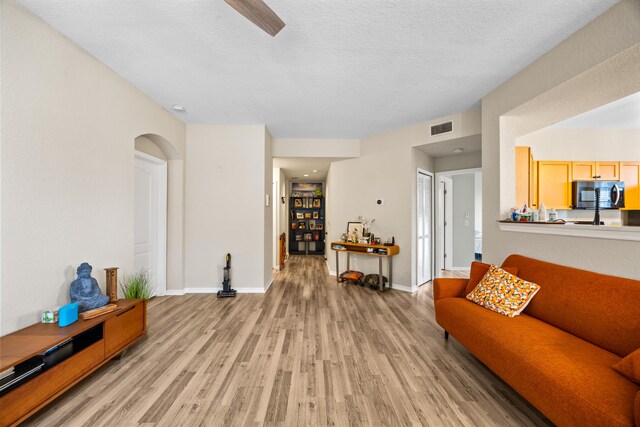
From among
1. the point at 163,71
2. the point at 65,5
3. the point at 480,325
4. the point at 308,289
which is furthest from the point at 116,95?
the point at 480,325

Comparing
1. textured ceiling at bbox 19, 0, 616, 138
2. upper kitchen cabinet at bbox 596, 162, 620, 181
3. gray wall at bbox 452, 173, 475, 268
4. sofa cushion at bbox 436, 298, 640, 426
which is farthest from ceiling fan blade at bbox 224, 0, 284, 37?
gray wall at bbox 452, 173, 475, 268

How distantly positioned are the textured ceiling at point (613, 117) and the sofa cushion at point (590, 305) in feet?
8.22

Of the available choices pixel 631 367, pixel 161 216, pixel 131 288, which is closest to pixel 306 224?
pixel 161 216

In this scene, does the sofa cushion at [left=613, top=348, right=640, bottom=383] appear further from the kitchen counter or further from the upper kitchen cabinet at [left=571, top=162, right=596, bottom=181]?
the upper kitchen cabinet at [left=571, top=162, right=596, bottom=181]

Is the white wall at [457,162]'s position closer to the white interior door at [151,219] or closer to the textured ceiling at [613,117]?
the textured ceiling at [613,117]

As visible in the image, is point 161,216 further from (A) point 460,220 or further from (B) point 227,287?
(A) point 460,220

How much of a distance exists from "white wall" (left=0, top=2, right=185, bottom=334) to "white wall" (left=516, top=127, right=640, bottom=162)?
17.4 ft

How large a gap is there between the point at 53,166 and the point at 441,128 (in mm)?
4592

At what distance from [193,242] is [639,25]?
524cm

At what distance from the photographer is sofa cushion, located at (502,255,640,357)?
1.54 meters

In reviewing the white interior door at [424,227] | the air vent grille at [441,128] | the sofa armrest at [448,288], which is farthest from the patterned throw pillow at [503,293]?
the air vent grille at [441,128]

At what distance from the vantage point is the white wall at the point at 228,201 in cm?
416

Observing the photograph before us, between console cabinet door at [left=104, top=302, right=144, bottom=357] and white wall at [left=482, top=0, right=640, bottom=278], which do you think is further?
console cabinet door at [left=104, top=302, right=144, bottom=357]

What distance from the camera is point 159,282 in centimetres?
398
